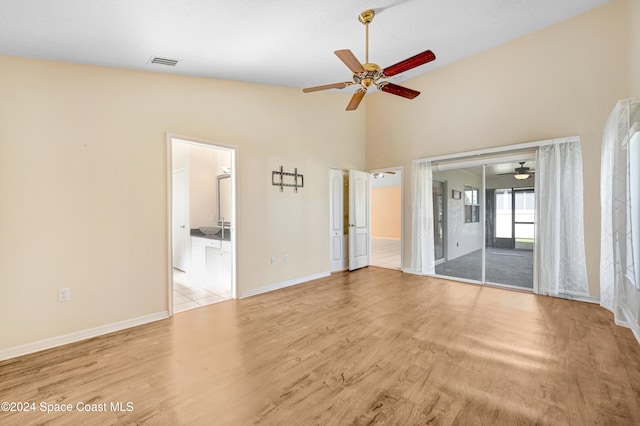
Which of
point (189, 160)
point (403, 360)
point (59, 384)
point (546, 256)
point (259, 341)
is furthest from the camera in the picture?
point (189, 160)

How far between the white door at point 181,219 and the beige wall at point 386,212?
29.2 ft

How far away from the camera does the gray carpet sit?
460 centimetres

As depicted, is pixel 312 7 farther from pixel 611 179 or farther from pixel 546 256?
pixel 546 256

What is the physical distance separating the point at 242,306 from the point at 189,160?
138 inches

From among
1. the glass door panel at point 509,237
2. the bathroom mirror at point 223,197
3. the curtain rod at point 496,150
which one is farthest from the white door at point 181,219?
the glass door panel at point 509,237

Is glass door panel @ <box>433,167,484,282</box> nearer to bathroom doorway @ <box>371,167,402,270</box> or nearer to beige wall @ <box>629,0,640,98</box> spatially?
beige wall @ <box>629,0,640,98</box>

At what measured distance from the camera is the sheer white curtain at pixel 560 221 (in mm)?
3824

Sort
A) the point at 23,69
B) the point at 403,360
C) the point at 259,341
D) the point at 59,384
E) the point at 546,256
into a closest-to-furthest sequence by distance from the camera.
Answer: the point at 59,384 < the point at 403,360 < the point at 23,69 < the point at 259,341 < the point at 546,256

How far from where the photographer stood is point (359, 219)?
605 centimetres

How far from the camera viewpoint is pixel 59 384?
6.87 ft

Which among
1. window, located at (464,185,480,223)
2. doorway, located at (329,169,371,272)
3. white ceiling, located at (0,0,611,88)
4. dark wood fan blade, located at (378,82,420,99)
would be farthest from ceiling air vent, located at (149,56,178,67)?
window, located at (464,185,480,223)

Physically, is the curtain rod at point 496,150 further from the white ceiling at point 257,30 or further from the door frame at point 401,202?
the white ceiling at point 257,30

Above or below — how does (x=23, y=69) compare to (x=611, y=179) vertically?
above

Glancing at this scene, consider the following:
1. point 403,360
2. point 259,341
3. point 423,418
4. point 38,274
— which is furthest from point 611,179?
point 38,274
